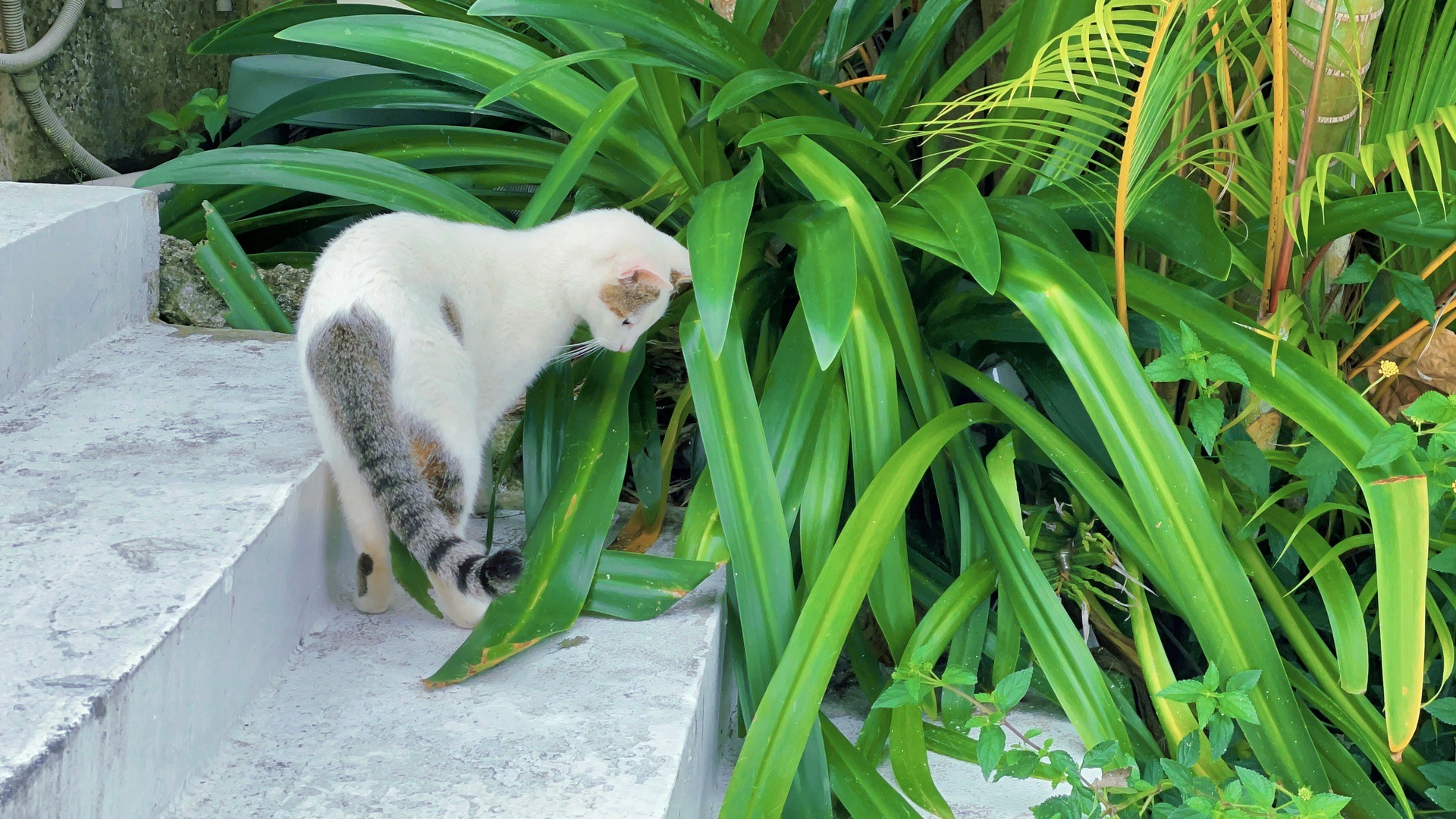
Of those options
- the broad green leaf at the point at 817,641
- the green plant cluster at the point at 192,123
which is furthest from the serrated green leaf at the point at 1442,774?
the green plant cluster at the point at 192,123

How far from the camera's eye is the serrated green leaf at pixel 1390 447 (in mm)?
1158

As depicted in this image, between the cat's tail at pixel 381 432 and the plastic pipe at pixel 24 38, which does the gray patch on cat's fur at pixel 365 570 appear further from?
the plastic pipe at pixel 24 38

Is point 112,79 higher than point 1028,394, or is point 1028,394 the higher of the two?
point 112,79

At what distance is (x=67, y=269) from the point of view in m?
1.57

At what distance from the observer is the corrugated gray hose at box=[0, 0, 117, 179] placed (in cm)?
229

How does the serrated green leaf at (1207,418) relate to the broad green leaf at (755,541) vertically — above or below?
above

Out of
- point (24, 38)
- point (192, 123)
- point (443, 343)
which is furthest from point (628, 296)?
point (192, 123)

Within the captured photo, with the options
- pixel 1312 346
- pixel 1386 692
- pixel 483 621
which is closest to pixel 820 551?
pixel 483 621

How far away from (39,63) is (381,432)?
179 centimetres

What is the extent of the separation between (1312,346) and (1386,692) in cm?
52

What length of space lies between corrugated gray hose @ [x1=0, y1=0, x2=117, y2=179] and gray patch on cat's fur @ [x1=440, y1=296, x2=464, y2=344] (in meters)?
1.60

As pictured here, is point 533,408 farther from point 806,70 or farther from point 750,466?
point 806,70

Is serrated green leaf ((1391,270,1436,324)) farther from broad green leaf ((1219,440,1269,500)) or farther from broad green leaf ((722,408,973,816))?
broad green leaf ((722,408,973,816))

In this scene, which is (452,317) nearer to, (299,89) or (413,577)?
(413,577)
